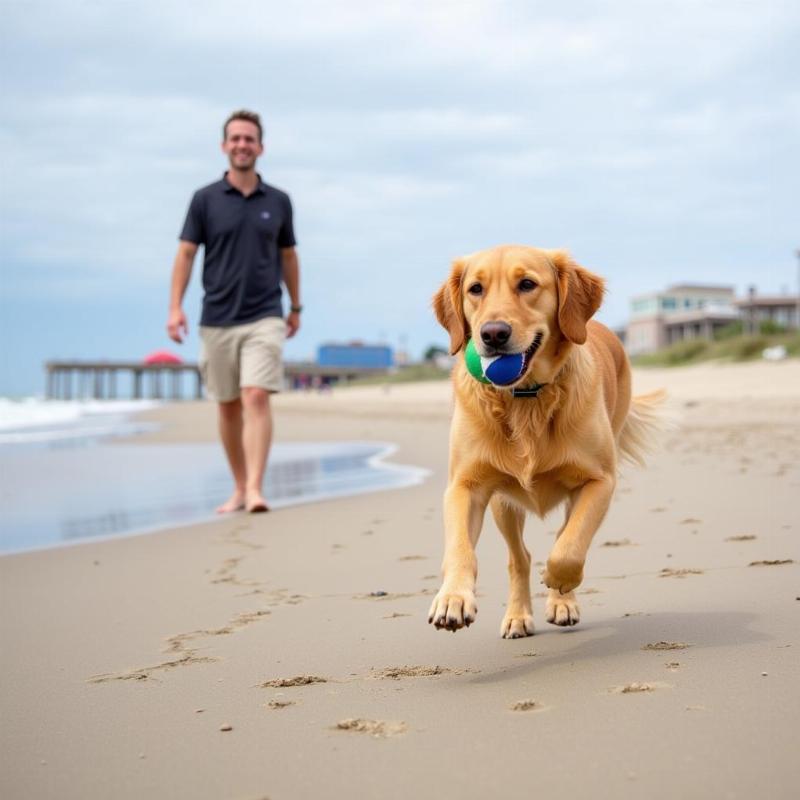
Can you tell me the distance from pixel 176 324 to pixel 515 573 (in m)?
4.11

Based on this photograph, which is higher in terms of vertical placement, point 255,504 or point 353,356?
point 353,356

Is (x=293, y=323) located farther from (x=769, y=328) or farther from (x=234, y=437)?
(x=769, y=328)

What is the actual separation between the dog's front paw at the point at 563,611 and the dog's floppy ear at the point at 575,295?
2.94 ft

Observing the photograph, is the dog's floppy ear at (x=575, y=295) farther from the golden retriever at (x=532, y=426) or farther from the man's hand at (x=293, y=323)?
the man's hand at (x=293, y=323)

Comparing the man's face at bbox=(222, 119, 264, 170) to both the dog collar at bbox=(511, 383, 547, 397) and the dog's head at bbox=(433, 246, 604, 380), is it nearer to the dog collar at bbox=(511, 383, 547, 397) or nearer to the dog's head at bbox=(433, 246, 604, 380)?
the dog's head at bbox=(433, 246, 604, 380)

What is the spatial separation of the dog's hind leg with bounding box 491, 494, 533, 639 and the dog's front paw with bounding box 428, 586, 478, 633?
0.59m

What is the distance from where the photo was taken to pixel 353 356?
344 ft

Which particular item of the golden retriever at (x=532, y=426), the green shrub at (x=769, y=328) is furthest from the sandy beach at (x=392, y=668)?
the green shrub at (x=769, y=328)

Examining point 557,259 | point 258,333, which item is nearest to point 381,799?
point 557,259

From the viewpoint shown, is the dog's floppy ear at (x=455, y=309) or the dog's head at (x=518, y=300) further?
the dog's floppy ear at (x=455, y=309)

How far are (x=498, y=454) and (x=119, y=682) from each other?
141 centimetres

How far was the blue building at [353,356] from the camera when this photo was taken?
10412 centimetres

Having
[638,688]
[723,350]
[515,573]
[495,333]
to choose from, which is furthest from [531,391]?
[723,350]

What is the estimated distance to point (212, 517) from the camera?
664 cm
